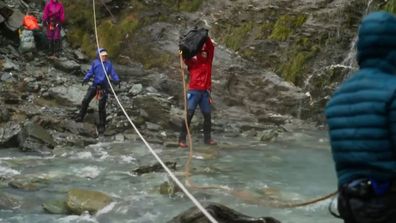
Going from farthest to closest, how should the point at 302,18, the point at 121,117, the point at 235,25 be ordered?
the point at 235,25 → the point at 302,18 → the point at 121,117

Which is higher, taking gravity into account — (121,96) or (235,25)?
(235,25)

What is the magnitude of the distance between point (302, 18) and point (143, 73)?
4.71 metres

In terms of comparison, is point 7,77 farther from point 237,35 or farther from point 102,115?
point 237,35

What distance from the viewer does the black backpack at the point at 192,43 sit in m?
11.1

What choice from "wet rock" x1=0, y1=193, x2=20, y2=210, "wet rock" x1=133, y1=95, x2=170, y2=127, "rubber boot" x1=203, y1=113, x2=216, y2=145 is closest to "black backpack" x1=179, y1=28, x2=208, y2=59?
"rubber boot" x1=203, y1=113, x2=216, y2=145

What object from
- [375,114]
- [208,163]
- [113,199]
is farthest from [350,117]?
[208,163]

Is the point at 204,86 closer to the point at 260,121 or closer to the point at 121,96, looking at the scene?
the point at 260,121

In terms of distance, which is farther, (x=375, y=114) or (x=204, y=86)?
(x=204, y=86)

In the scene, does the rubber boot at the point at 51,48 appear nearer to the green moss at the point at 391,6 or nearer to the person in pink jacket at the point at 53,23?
the person in pink jacket at the point at 53,23

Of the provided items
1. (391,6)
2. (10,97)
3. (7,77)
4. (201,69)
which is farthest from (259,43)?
(7,77)

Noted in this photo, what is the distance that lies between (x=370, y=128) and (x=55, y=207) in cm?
535

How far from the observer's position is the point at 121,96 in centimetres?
1560

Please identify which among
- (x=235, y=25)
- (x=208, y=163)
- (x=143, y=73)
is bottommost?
(x=208, y=163)

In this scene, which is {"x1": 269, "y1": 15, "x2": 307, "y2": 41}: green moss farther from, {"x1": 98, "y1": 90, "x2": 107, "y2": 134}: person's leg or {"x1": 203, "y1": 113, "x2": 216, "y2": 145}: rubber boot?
{"x1": 98, "y1": 90, "x2": 107, "y2": 134}: person's leg
